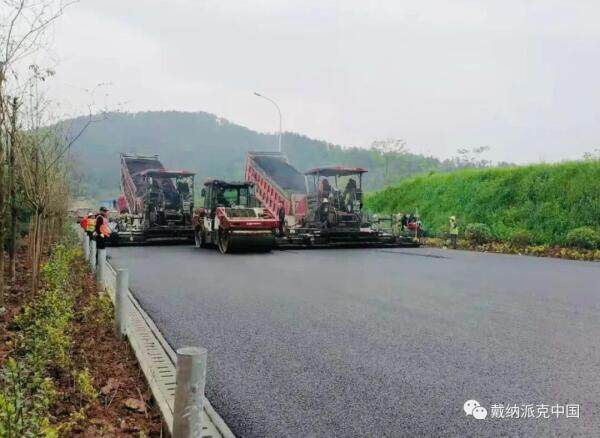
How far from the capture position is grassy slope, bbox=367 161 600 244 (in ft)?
63.0

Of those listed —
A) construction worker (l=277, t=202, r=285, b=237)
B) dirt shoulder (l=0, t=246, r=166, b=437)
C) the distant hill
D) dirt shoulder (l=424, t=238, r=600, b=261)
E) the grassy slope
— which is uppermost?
the distant hill

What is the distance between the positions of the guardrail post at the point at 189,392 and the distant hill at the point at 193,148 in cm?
8039

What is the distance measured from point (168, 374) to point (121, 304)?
1.52m

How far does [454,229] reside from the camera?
20.8 m

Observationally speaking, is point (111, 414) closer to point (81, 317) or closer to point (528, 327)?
point (81, 317)

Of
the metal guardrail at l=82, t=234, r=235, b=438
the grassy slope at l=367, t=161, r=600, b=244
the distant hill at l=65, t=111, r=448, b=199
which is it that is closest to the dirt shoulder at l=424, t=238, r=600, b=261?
the grassy slope at l=367, t=161, r=600, b=244

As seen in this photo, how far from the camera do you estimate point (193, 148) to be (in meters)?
139

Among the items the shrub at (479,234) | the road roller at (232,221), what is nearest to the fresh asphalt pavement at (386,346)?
the road roller at (232,221)

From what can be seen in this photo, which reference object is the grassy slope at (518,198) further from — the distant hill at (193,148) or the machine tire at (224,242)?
the distant hill at (193,148)

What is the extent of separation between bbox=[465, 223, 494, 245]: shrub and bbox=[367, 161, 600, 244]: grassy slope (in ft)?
0.97

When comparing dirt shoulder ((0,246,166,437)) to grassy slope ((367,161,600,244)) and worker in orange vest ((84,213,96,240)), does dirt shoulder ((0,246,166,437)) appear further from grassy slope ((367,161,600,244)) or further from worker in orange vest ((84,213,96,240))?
grassy slope ((367,161,600,244))

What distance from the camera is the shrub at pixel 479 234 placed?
837 inches

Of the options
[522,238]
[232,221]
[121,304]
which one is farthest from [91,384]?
[522,238]

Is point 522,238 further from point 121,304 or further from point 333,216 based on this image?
point 121,304
